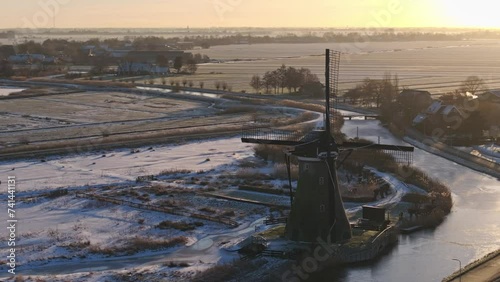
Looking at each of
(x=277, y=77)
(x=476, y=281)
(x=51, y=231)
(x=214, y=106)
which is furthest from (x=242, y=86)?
(x=476, y=281)

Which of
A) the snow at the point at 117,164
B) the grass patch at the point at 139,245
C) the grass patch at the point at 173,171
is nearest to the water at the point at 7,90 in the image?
the snow at the point at 117,164

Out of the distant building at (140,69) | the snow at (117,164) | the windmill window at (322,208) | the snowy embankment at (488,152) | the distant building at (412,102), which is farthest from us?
the distant building at (140,69)

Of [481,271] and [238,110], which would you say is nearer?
[481,271]

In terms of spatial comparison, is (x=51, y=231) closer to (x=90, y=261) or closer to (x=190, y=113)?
(x=90, y=261)

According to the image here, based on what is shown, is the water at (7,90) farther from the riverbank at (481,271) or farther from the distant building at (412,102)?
the riverbank at (481,271)

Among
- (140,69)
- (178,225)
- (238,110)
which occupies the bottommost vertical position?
(238,110)

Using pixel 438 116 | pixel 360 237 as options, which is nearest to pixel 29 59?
pixel 438 116

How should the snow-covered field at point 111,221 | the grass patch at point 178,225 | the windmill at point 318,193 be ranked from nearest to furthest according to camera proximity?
the snow-covered field at point 111,221, the windmill at point 318,193, the grass patch at point 178,225

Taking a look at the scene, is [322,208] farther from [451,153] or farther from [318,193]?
[451,153]

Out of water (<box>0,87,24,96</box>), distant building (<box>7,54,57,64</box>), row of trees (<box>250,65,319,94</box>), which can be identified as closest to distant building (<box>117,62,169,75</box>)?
distant building (<box>7,54,57,64</box>)
